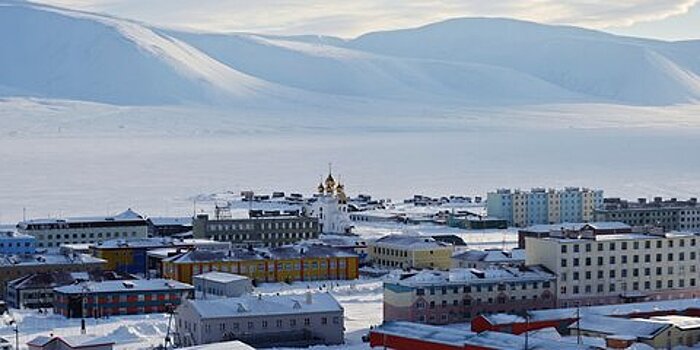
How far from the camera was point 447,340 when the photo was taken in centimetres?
2972

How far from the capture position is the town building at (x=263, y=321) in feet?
107

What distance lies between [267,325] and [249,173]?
73218mm

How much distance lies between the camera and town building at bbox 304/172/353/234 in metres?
59.5

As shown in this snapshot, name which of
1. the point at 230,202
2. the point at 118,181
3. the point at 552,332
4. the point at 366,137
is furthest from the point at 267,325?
the point at 366,137

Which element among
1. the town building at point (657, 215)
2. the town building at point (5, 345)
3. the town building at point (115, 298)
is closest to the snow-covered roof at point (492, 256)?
the town building at point (115, 298)

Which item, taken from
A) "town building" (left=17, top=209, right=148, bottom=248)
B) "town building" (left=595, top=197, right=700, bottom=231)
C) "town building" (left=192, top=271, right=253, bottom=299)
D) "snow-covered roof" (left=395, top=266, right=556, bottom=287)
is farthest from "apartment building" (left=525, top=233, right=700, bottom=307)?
"town building" (left=595, top=197, right=700, bottom=231)

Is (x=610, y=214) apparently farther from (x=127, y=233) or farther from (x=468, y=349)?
(x=468, y=349)

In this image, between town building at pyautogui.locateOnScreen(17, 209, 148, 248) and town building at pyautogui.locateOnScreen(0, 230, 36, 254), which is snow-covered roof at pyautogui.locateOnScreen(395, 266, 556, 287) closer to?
town building at pyautogui.locateOnScreen(0, 230, 36, 254)

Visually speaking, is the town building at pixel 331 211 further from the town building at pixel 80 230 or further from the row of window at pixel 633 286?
the row of window at pixel 633 286

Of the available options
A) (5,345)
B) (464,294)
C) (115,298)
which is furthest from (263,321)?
(115,298)

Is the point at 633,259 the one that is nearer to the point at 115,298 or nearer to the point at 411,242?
the point at 411,242

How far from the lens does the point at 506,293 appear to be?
122 feet

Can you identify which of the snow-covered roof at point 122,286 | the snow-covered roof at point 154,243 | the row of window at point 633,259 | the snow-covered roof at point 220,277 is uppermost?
the row of window at point 633,259

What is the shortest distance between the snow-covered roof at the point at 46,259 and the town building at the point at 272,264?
2399 millimetres
